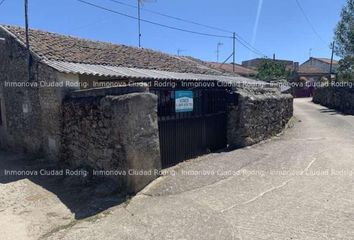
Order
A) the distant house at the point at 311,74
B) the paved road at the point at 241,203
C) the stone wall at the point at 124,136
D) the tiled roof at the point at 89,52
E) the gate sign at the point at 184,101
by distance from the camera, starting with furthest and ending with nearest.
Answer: the distant house at the point at 311,74, the tiled roof at the point at 89,52, the gate sign at the point at 184,101, the stone wall at the point at 124,136, the paved road at the point at 241,203

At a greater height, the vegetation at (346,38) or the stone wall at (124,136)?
the vegetation at (346,38)

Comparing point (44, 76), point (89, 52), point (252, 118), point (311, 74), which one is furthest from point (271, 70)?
point (44, 76)

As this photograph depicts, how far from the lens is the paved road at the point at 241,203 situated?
16.7ft

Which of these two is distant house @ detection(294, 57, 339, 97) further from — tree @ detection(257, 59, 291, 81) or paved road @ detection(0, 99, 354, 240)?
paved road @ detection(0, 99, 354, 240)

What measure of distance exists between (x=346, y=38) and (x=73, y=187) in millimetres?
23704

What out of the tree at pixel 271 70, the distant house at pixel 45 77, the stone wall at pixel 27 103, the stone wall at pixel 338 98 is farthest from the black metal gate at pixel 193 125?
the tree at pixel 271 70

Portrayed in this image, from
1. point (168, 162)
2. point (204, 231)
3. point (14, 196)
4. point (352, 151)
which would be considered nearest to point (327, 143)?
point (352, 151)

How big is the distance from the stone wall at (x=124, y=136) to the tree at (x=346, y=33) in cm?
2189

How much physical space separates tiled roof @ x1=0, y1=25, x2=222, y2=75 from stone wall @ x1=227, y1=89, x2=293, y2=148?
4.64 m

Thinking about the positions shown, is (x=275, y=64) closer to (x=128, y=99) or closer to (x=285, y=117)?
(x=285, y=117)

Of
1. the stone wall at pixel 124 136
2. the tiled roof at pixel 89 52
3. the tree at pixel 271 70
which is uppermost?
the tree at pixel 271 70

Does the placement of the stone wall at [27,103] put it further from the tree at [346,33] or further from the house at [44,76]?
the tree at [346,33]

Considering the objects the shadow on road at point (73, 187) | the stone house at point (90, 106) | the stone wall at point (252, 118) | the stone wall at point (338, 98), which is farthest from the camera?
the stone wall at point (338, 98)

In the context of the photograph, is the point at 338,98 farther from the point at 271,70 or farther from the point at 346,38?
the point at 271,70
